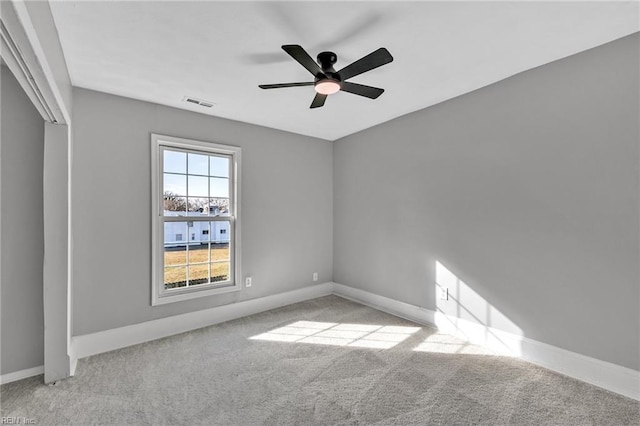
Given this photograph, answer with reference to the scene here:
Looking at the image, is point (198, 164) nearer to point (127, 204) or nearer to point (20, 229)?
point (127, 204)

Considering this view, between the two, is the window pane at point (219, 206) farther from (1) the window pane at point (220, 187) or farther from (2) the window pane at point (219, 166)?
(2) the window pane at point (219, 166)

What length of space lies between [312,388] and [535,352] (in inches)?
77.4

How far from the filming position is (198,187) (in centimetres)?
352

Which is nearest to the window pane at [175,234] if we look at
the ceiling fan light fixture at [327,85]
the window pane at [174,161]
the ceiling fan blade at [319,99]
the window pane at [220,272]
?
the window pane at [220,272]

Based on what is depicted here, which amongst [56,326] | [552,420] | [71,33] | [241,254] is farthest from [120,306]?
[552,420]

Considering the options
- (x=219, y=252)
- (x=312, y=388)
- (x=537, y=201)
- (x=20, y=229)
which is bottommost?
(x=312, y=388)

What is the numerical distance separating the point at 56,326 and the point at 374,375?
259 centimetres

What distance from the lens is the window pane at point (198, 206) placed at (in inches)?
136

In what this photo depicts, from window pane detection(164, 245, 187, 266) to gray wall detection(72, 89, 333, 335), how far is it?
0.20 metres

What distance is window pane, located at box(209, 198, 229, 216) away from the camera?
3621mm

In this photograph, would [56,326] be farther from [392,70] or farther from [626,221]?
[626,221]

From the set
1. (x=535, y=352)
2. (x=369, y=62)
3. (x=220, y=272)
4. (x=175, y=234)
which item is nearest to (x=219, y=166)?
(x=175, y=234)

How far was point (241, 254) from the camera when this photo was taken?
3.77 metres

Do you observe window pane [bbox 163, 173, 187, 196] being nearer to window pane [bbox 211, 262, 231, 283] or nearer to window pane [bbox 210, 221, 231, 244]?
window pane [bbox 210, 221, 231, 244]
